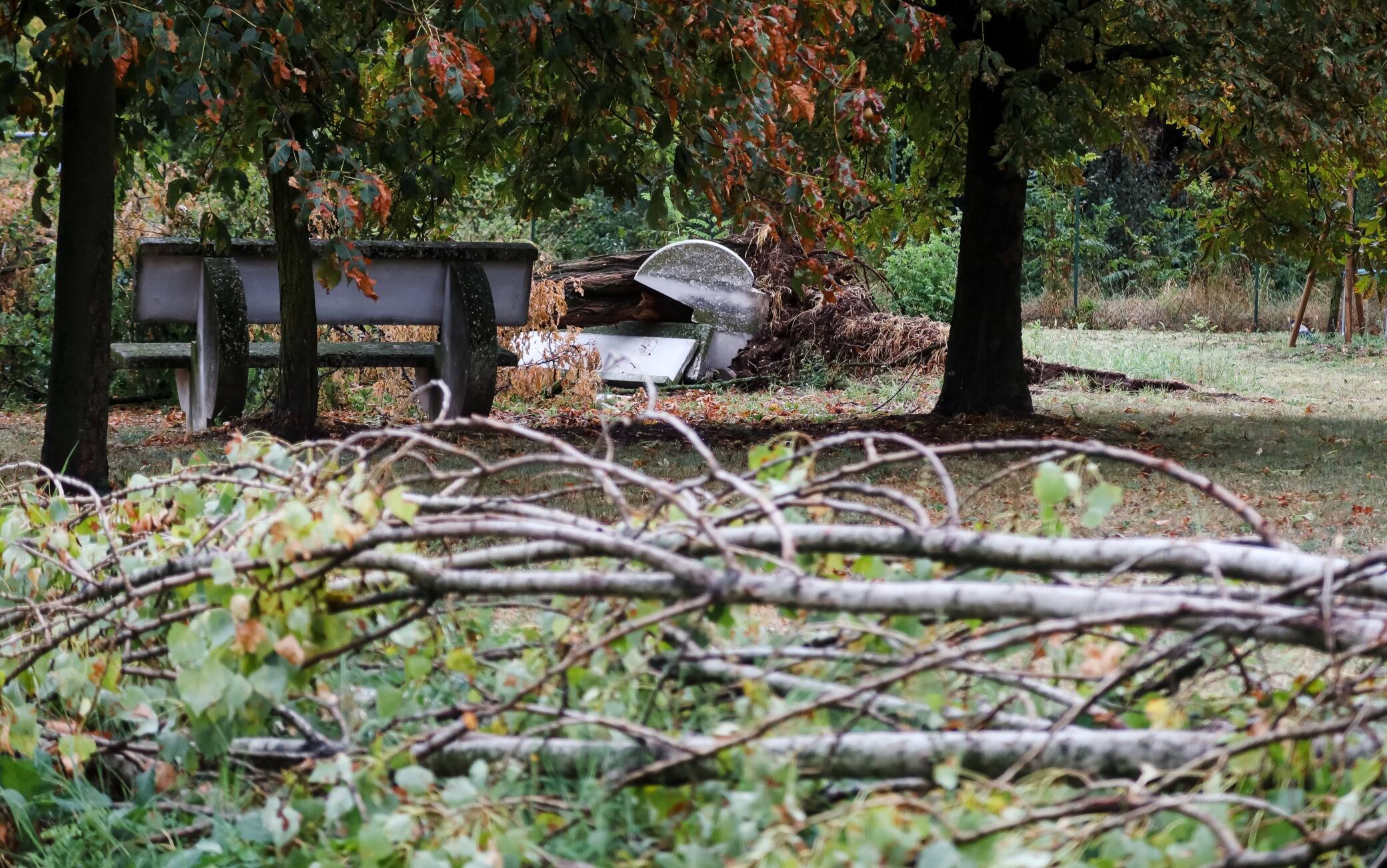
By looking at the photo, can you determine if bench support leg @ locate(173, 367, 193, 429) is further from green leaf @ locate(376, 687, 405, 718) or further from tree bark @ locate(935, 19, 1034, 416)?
green leaf @ locate(376, 687, 405, 718)

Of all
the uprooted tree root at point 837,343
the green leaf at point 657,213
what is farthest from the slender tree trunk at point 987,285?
the uprooted tree root at point 837,343

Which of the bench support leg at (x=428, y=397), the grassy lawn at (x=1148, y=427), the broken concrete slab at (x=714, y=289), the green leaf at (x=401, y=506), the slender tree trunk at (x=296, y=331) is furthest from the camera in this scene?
the broken concrete slab at (x=714, y=289)

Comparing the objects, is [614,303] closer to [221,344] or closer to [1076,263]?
[221,344]

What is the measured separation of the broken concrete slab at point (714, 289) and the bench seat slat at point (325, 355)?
17.7 ft

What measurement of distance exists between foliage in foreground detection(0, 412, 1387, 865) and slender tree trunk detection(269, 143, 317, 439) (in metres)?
4.80

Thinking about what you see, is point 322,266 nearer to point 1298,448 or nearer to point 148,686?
point 148,686

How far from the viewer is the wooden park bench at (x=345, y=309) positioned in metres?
7.55

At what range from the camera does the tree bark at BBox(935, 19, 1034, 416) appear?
9.03 metres

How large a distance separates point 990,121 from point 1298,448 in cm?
287

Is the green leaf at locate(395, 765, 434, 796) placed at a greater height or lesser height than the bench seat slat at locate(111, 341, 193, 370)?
lesser

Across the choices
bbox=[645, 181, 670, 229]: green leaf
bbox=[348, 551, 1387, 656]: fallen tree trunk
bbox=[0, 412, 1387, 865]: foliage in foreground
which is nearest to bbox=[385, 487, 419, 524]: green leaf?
bbox=[0, 412, 1387, 865]: foliage in foreground

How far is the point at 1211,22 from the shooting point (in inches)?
322

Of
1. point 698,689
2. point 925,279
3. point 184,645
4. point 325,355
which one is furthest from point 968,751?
point 925,279

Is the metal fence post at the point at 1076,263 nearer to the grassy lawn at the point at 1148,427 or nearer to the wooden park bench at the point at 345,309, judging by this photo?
the grassy lawn at the point at 1148,427
